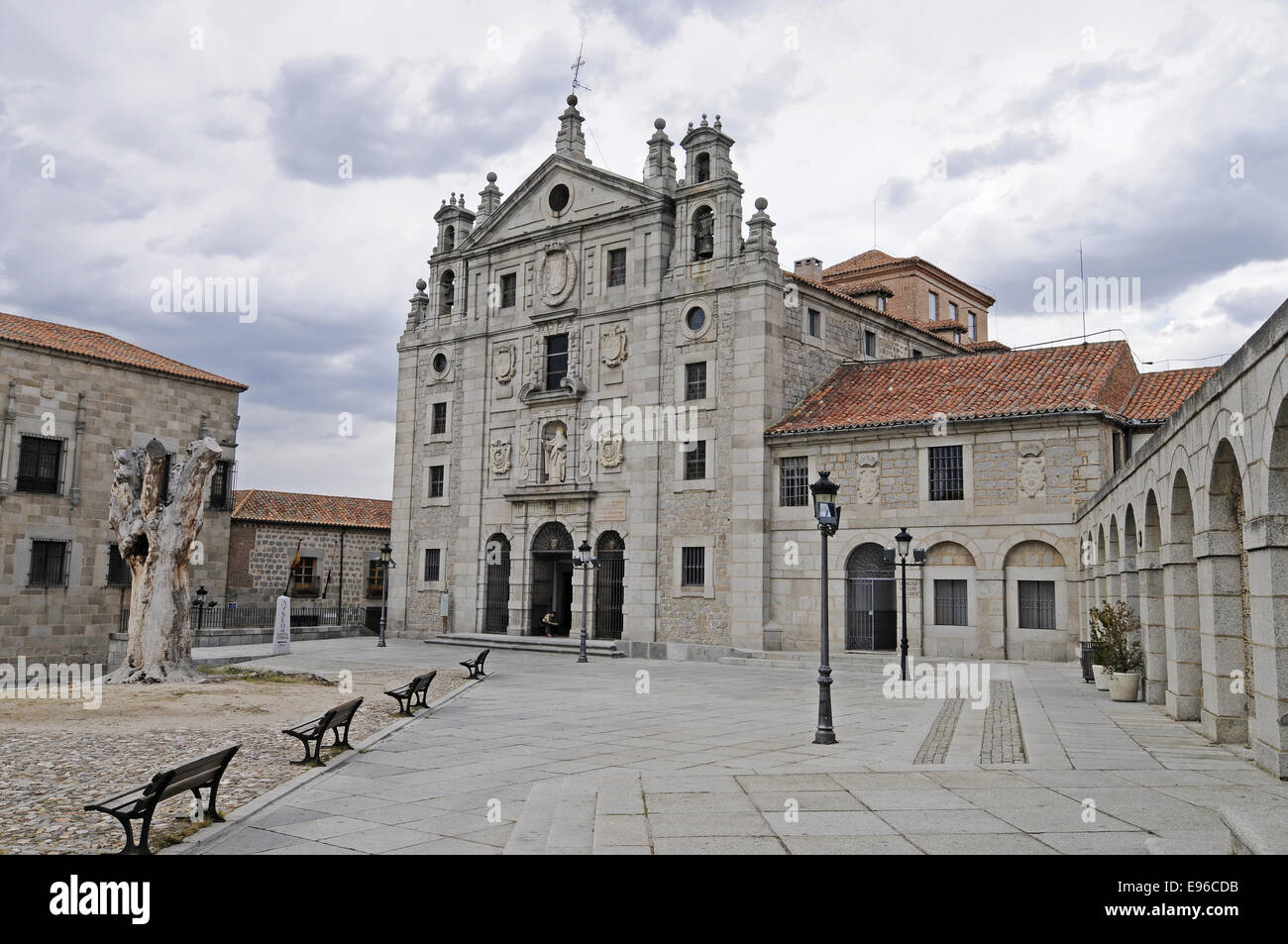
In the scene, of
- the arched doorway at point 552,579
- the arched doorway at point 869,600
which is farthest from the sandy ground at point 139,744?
the arched doorway at point 552,579

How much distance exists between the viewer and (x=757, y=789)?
998cm

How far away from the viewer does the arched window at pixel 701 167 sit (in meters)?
34.9

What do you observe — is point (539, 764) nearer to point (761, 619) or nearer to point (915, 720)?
point (915, 720)

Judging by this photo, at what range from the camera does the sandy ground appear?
9.16 metres

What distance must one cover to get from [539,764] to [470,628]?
2789 centimetres

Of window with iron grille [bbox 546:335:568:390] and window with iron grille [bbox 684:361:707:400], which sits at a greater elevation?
window with iron grille [bbox 546:335:568:390]

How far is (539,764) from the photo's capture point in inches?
478

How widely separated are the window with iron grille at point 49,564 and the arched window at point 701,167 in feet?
84.9

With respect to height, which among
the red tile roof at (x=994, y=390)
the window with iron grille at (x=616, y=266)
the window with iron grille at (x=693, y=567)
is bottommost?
the window with iron grille at (x=693, y=567)

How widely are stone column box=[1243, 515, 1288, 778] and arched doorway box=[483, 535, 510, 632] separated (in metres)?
31.2

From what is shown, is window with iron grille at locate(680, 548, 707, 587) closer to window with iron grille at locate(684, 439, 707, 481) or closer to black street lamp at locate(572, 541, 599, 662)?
window with iron grille at locate(684, 439, 707, 481)

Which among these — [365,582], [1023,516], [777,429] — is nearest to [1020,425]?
[1023,516]

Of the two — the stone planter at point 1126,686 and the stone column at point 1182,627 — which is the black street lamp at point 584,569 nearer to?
the stone planter at point 1126,686

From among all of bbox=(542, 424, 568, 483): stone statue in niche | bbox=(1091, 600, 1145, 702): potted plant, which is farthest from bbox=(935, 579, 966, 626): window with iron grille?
bbox=(542, 424, 568, 483): stone statue in niche
